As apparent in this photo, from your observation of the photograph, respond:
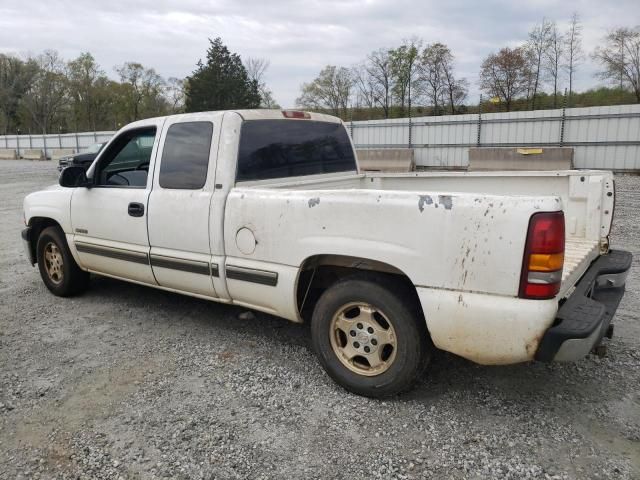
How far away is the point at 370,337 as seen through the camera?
3.07 metres

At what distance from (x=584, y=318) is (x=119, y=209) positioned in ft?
11.9

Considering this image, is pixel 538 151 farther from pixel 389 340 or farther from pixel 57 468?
pixel 57 468

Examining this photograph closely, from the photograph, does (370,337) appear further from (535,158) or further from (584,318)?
(535,158)

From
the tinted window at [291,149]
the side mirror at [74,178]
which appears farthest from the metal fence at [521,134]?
the side mirror at [74,178]

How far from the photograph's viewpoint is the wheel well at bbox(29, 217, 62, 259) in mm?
5277

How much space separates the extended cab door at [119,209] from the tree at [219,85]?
41.7 m

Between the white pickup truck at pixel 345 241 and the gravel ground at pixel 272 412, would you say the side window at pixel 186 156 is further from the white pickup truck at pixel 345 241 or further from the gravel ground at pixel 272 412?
the gravel ground at pixel 272 412

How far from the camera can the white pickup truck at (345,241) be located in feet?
8.29

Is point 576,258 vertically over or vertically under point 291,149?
under

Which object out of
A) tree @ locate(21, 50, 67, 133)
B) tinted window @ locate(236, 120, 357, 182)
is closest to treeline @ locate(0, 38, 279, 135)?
tree @ locate(21, 50, 67, 133)

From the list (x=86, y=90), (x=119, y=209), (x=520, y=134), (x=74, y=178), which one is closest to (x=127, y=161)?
(x=74, y=178)

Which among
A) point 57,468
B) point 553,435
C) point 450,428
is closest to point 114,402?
point 57,468

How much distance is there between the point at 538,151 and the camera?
17.2m

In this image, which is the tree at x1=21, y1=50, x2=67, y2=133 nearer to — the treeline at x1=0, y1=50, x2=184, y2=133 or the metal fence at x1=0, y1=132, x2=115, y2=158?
the treeline at x1=0, y1=50, x2=184, y2=133
